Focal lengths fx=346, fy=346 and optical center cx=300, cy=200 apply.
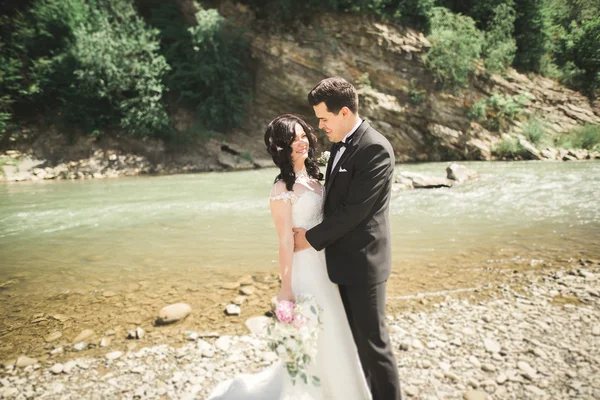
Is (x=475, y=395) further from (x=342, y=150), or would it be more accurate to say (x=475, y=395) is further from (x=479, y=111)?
(x=479, y=111)

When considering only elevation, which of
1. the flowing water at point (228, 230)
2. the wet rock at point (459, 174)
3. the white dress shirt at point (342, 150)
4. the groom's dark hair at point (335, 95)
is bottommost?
the flowing water at point (228, 230)

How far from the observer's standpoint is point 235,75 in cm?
2305

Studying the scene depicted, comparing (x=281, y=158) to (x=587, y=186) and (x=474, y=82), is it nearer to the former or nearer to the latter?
(x=587, y=186)

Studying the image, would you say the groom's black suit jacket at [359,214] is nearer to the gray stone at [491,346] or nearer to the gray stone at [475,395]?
the gray stone at [475,395]

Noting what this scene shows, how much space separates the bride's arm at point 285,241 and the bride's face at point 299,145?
340 millimetres

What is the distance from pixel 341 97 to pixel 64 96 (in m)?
26.1

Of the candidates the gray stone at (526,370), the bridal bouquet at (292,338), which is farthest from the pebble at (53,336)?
the gray stone at (526,370)

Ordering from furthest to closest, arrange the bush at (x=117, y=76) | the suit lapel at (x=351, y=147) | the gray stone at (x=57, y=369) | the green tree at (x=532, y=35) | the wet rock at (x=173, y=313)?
the green tree at (x=532, y=35) → the bush at (x=117, y=76) → the wet rock at (x=173, y=313) → the gray stone at (x=57, y=369) → the suit lapel at (x=351, y=147)

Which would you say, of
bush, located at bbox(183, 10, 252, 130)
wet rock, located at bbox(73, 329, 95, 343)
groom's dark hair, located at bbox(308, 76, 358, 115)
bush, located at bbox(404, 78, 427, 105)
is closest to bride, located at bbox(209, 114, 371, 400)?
groom's dark hair, located at bbox(308, 76, 358, 115)

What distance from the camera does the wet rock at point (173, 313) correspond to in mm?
4328

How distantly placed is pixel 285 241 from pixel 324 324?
2.24 feet

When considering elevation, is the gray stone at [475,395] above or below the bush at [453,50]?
below

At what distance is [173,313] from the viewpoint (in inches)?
173

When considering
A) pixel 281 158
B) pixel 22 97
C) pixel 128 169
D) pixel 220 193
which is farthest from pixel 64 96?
pixel 281 158
